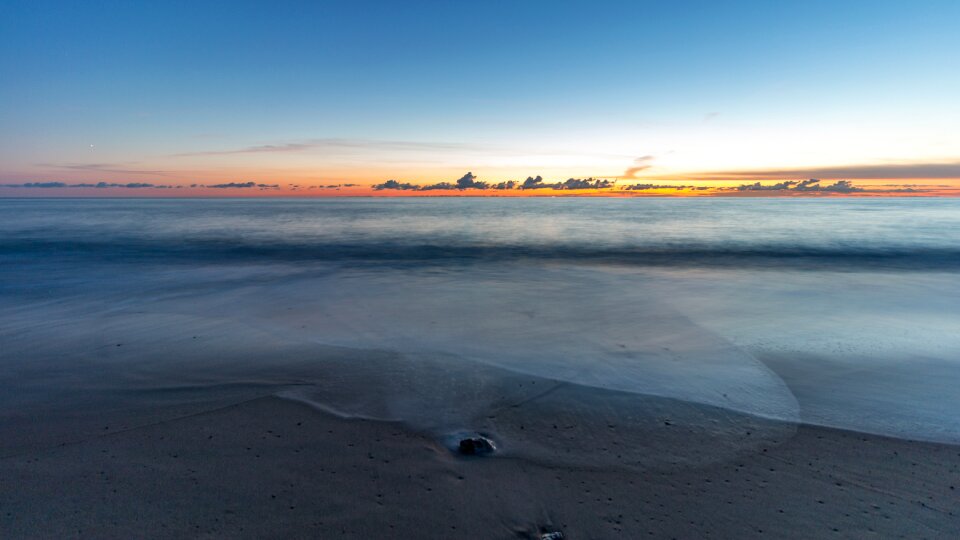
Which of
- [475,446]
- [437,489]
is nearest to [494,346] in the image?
[475,446]

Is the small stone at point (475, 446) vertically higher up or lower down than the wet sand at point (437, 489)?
higher up

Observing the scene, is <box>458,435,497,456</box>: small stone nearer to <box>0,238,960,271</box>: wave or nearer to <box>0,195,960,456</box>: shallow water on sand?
<box>0,195,960,456</box>: shallow water on sand

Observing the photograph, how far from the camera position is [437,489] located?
3.88 metres

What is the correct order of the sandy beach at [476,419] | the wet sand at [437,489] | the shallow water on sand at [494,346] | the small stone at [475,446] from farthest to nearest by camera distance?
the shallow water on sand at [494,346] → the small stone at [475,446] → the sandy beach at [476,419] → the wet sand at [437,489]

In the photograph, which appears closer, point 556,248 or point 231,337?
point 231,337

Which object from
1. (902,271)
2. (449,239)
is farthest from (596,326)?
(449,239)

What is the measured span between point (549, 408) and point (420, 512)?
2151 mm

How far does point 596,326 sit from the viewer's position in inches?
363

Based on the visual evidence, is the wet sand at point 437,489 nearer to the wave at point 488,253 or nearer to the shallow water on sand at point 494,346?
the shallow water on sand at point 494,346

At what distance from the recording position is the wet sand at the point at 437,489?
11.4 feet

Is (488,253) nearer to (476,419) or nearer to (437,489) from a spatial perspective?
(476,419)

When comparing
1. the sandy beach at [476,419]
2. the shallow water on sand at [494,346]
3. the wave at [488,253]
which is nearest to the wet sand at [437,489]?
the sandy beach at [476,419]

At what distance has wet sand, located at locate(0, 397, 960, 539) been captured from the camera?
3484mm

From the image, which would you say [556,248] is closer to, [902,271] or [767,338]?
[902,271]
